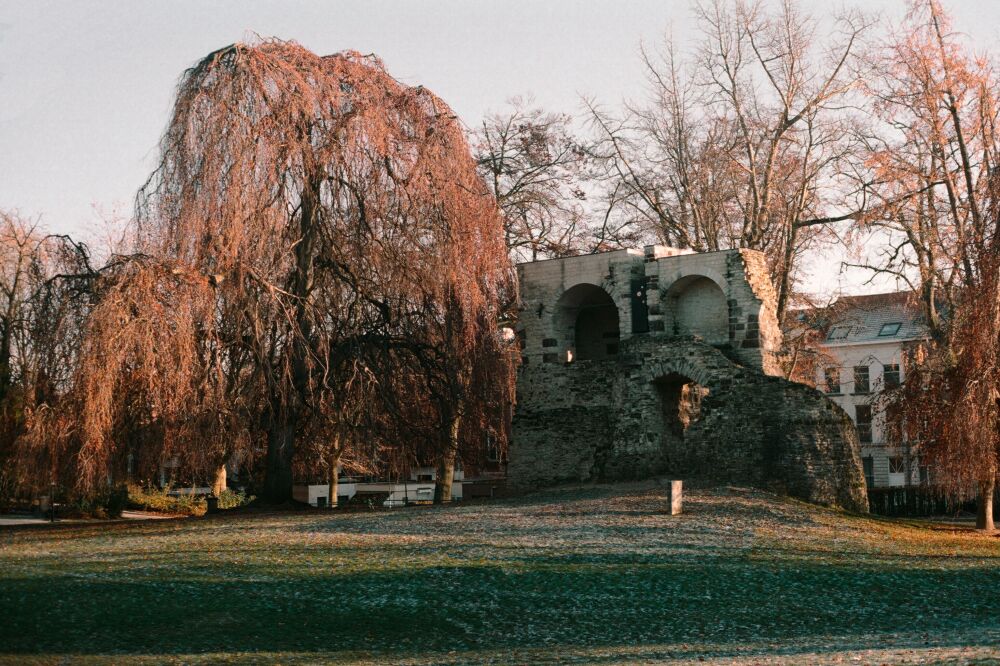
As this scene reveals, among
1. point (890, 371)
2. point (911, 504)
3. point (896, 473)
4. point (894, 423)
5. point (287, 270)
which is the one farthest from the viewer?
point (890, 371)

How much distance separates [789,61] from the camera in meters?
30.4

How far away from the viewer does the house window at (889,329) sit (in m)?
53.5

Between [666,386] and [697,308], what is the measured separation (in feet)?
7.50

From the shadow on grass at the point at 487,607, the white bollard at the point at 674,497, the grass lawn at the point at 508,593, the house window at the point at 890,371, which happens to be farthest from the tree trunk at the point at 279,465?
the house window at the point at 890,371

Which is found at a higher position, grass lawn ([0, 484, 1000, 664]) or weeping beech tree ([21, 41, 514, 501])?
weeping beech tree ([21, 41, 514, 501])

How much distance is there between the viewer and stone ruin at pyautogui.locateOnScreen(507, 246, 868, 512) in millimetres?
22078

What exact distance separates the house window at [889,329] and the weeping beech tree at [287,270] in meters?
33.8

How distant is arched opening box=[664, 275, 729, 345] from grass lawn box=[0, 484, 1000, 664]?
8.27 m

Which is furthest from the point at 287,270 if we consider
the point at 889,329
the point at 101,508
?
the point at 889,329

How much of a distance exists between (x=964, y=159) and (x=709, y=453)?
8357 mm

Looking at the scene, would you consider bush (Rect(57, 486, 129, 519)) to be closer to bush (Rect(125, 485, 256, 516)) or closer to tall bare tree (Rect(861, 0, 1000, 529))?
bush (Rect(125, 485, 256, 516))

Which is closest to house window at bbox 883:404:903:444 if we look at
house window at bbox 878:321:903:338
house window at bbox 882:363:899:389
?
house window at bbox 882:363:899:389

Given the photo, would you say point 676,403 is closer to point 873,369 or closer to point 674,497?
point 674,497

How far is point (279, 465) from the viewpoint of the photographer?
22.8 metres
